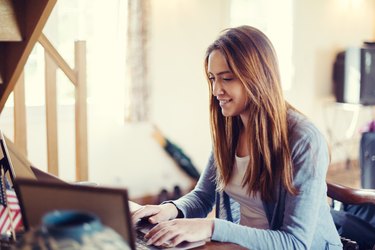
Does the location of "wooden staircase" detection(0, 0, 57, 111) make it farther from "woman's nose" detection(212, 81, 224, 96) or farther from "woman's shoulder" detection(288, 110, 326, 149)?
"woman's shoulder" detection(288, 110, 326, 149)

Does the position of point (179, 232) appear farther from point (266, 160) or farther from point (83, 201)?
point (83, 201)

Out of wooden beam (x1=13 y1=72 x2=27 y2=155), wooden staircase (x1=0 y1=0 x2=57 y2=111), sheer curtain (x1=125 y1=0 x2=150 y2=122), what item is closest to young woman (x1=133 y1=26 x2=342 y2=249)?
wooden staircase (x1=0 y1=0 x2=57 y2=111)

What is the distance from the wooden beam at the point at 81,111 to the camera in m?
2.95

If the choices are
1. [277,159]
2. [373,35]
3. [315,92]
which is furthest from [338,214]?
[373,35]

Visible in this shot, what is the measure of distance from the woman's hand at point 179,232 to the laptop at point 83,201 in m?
0.43

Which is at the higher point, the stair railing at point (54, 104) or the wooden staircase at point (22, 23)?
the wooden staircase at point (22, 23)

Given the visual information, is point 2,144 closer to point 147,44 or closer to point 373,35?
point 147,44

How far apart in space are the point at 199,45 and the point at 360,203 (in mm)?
3113

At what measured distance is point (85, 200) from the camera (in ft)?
2.82

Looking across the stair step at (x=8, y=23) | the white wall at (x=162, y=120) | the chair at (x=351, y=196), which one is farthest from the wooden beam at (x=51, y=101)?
the chair at (x=351, y=196)

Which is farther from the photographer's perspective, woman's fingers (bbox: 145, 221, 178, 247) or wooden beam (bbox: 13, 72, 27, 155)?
wooden beam (bbox: 13, 72, 27, 155)

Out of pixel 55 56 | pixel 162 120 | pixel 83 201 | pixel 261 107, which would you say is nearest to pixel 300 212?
pixel 261 107

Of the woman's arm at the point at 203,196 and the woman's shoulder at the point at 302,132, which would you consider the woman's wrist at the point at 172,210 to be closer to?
the woman's arm at the point at 203,196

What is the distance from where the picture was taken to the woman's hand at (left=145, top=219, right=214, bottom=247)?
→ 1.31 meters
